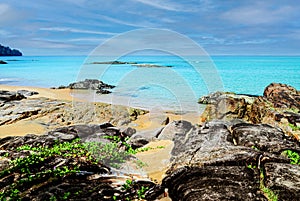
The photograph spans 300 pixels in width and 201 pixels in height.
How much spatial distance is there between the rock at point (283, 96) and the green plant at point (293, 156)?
254 inches

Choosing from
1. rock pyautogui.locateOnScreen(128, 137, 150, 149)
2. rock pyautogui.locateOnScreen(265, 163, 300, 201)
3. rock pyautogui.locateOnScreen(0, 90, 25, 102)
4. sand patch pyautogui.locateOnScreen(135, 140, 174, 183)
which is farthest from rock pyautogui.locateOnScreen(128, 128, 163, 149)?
rock pyautogui.locateOnScreen(0, 90, 25, 102)

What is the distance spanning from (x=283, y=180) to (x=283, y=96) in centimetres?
965

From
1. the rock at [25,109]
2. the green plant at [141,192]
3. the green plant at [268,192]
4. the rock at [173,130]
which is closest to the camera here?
the green plant at [268,192]

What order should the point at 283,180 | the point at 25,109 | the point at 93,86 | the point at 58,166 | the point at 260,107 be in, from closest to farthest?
the point at 283,180 → the point at 58,166 → the point at 260,107 → the point at 25,109 → the point at 93,86

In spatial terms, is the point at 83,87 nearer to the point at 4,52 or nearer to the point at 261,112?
the point at 261,112

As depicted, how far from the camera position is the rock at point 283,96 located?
489 inches

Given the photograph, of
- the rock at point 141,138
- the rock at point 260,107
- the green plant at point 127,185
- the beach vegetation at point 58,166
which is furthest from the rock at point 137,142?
the rock at point 260,107

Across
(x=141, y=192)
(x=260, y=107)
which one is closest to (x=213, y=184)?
(x=141, y=192)

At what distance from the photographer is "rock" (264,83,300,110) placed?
1242 cm

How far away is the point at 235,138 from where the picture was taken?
23.3 feet

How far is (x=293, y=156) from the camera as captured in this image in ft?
18.7

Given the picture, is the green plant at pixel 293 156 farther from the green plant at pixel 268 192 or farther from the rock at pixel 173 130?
the rock at pixel 173 130

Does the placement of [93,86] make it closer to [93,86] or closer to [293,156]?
[93,86]

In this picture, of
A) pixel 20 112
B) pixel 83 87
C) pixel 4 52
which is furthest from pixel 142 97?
pixel 4 52
